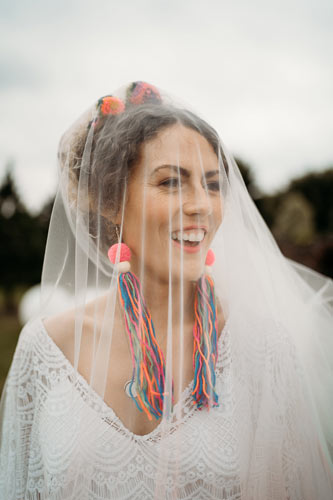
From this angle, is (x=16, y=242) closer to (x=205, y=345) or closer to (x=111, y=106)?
(x=111, y=106)

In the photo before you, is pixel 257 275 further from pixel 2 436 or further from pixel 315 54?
pixel 315 54

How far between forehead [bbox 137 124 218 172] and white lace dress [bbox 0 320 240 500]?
820 mm

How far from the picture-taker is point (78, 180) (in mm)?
1913

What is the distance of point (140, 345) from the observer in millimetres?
1736

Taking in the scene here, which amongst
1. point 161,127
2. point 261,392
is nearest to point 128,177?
point 161,127

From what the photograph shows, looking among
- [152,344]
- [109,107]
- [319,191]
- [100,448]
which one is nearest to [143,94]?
[109,107]

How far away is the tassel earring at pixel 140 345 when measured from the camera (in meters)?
1.68

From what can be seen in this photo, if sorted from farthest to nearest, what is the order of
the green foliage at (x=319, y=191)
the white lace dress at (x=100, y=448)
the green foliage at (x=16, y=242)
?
the green foliage at (x=319, y=191), the green foliage at (x=16, y=242), the white lace dress at (x=100, y=448)

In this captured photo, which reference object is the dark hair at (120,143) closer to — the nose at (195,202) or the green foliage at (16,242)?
the nose at (195,202)

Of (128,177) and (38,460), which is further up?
(128,177)

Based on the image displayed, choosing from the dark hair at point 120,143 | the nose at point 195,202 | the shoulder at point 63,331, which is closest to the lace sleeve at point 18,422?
the shoulder at point 63,331

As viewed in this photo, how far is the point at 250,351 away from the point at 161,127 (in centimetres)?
114

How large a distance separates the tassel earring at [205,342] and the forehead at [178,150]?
0.50 meters

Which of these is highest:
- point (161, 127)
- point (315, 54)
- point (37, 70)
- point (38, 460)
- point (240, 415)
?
point (37, 70)
